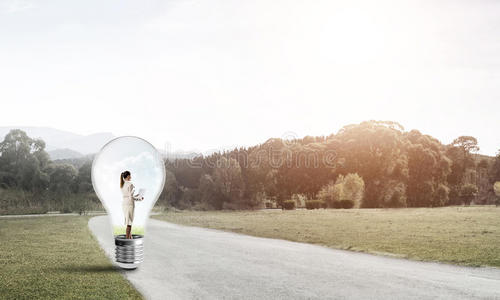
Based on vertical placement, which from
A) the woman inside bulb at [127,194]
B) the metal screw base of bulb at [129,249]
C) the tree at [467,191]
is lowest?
the metal screw base of bulb at [129,249]

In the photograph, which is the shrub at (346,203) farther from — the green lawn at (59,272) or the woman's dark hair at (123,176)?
the woman's dark hair at (123,176)

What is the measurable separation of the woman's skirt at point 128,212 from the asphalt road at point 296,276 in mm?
1424

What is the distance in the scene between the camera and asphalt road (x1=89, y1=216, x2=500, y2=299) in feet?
31.4

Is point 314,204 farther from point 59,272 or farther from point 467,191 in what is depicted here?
point 59,272

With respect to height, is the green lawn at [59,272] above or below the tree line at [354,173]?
below

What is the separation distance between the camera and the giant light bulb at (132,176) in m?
10.4

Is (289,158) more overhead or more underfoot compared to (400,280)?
more overhead

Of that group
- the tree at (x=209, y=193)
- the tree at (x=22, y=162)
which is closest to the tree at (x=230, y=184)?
the tree at (x=209, y=193)

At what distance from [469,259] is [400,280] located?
4.83m

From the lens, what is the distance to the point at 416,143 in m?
66.4

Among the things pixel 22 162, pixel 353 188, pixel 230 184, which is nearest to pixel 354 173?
pixel 353 188

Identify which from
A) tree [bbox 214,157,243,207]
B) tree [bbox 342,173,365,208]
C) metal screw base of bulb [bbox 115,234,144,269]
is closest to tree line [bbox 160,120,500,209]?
tree [bbox 214,157,243,207]

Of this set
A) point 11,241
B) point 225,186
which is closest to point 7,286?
point 11,241

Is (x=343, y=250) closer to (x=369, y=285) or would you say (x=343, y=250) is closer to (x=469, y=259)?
(x=469, y=259)
